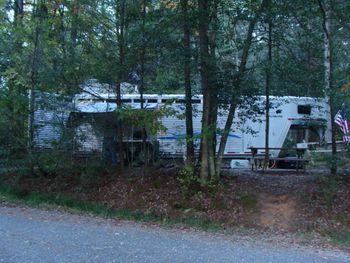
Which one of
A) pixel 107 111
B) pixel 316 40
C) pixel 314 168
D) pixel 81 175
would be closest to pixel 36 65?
pixel 107 111

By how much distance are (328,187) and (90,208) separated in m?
6.14

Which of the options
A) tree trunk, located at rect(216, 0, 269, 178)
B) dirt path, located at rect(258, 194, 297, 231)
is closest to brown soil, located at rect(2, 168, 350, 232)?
dirt path, located at rect(258, 194, 297, 231)

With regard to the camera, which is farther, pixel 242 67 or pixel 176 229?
pixel 242 67

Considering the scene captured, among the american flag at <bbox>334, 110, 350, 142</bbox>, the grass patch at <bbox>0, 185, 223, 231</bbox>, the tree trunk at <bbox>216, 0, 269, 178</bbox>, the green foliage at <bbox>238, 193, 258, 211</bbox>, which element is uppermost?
the tree trunk at <bbox>216, 0, 269, 178</bbox>

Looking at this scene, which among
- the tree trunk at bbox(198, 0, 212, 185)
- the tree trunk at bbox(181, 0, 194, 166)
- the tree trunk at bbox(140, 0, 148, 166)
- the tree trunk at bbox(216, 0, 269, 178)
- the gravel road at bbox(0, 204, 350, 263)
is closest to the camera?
the gravel road at bbox(0, 204, 350, 263)

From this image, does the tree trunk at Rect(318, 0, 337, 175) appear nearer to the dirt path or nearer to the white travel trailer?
the white travel trailer

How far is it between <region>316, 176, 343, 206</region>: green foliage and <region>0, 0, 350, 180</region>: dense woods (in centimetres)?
41

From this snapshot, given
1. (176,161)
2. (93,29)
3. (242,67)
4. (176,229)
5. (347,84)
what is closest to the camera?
(176,229)

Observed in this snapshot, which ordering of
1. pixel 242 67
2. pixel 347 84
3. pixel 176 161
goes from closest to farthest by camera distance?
pixel 347 84 → pixel 242 67 → pixel 176 161

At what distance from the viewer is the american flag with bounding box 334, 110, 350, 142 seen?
1276cm

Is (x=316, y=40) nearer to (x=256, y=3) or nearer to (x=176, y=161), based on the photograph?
(x=256, y=3)

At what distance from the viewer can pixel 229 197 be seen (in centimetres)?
1269

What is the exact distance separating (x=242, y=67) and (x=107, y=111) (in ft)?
13.6

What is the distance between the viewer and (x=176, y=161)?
14844 mm
